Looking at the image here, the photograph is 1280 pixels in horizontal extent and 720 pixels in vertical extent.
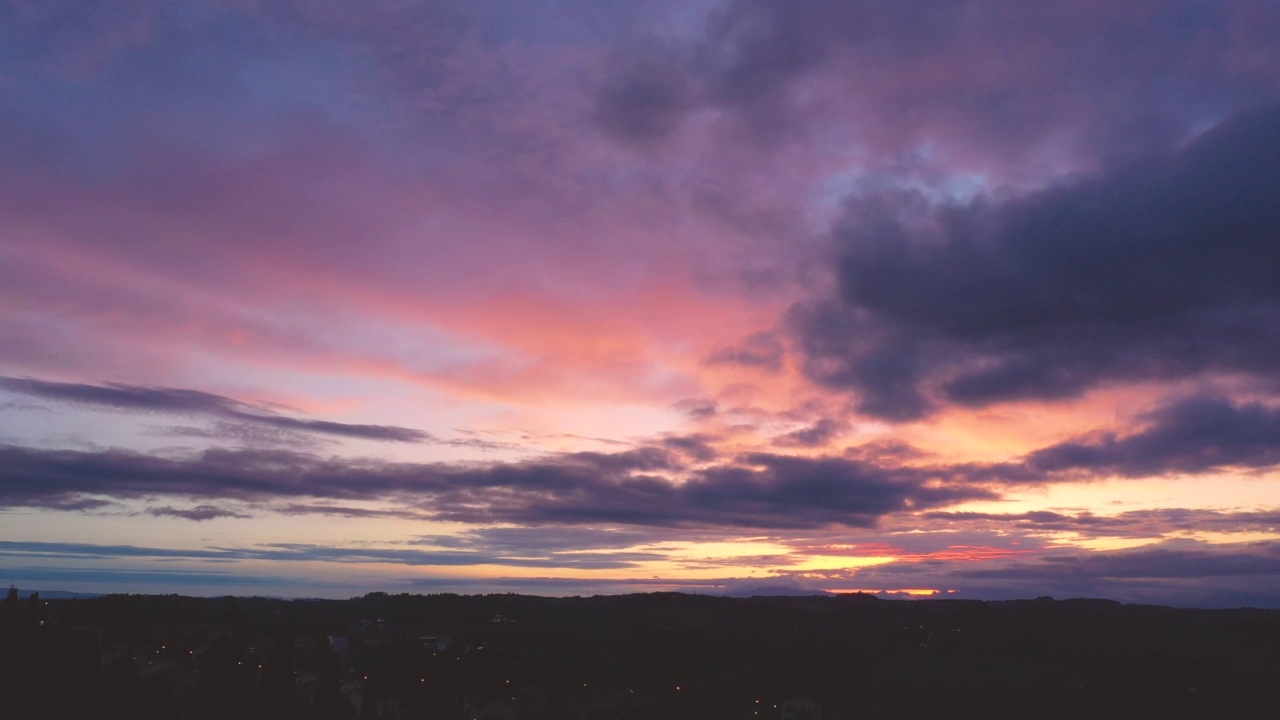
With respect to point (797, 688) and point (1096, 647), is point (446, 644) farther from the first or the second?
point (1096, 647)

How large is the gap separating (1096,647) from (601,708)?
435 feet

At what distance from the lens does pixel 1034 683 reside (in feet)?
426

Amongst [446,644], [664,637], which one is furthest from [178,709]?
[664,637]

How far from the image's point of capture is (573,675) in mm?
138750

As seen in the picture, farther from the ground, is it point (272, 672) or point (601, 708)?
point (272, 672)

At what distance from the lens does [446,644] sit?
174 metres

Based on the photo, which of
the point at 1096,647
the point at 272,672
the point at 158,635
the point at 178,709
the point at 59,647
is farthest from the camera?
the point at 1096,647

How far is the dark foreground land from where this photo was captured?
70.3 metres

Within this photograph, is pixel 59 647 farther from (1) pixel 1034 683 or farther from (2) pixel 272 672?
(1) pixel 1034 683

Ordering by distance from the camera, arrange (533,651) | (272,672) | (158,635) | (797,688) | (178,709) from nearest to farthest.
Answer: (272,672) < (178,709) < (797,688) < (158,635) < (533,651)

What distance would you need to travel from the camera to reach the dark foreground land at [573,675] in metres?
70.3

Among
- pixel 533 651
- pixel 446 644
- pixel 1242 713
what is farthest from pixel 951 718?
pixel 446 644

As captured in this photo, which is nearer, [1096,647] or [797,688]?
[797,688]

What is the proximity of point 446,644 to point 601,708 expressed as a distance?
84.6 m
